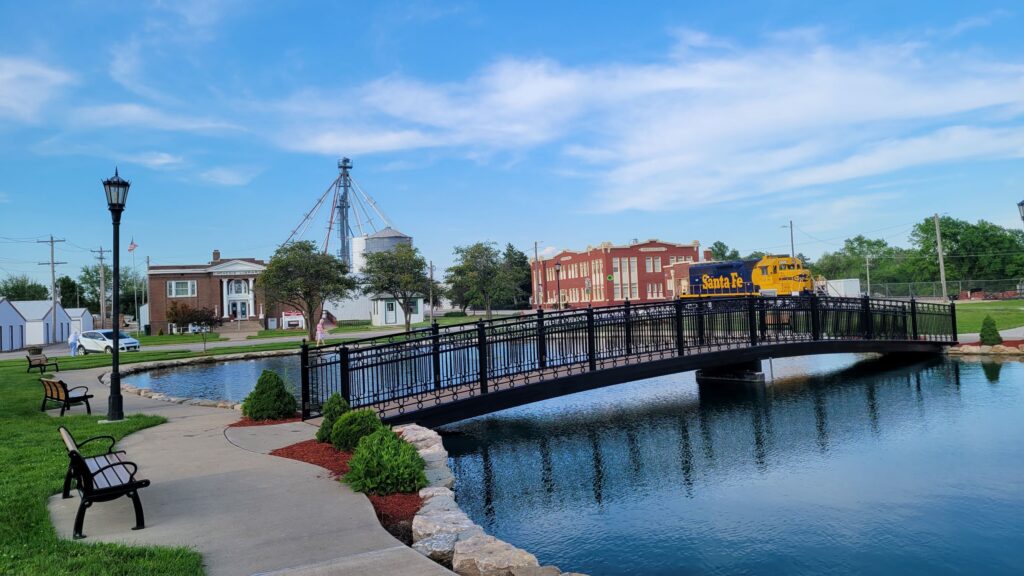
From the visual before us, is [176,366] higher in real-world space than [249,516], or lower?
higher

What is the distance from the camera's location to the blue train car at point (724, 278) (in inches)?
1890

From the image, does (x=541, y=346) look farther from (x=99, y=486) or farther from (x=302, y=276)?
(x=302, y=276)

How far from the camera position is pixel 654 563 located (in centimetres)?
723

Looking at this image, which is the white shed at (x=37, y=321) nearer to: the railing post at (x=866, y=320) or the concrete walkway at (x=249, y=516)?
the concrete walkway at (x=249, y=516)

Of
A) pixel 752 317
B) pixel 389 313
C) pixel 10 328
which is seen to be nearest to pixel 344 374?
pixel 752 317

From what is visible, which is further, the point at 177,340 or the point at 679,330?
the point at 177,340

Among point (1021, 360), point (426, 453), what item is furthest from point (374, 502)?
point (1021, 360)

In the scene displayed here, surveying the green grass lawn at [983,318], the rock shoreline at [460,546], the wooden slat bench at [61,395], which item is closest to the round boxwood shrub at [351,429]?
the rock shoreline at [460,546]

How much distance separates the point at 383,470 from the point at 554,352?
723 cm

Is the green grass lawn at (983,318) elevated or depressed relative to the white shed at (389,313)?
depressed

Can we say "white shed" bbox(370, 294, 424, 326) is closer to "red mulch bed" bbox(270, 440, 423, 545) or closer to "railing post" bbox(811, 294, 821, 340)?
"railing post" bbox(811, 294, 821, 340)

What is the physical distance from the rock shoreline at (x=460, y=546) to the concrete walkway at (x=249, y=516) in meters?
0.40

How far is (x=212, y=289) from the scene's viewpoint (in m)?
68.9

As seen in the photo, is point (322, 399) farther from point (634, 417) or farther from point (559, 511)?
point (634, 417)
